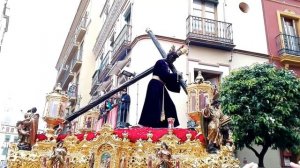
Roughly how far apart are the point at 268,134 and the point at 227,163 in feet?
16.9

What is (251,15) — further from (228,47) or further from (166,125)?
(166,125)

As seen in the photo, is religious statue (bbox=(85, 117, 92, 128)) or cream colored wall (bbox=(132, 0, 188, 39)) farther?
cream colored wall (bbox=(132, 0, 188, 39))

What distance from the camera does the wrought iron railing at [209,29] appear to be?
474 inches

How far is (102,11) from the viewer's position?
814 inches

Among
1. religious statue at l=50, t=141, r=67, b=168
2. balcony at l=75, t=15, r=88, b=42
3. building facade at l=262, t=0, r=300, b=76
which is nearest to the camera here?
religious statue at l=50, t=141, r=67, b=168

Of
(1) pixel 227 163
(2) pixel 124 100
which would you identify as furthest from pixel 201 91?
(2) pixel 124 100

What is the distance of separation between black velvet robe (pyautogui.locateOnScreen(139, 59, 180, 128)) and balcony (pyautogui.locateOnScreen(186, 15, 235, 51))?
5200 mm

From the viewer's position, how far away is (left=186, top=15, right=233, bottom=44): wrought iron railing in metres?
12.0

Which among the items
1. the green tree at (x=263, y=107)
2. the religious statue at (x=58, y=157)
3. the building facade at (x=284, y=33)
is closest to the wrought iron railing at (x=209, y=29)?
the building facade at (x=284, y=33)

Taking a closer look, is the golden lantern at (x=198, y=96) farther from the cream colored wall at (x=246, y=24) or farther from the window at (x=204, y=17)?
the cream colored wall at (x=246, y=24)

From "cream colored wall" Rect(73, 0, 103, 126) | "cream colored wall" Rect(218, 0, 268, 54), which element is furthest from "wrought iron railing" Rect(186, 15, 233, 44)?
"cream colored wall" Rect(73, 0, 103, 126)

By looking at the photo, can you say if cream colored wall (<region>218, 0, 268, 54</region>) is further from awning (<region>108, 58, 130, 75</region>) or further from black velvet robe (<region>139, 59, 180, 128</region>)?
black velvet robe (<region>139, 59, 180, 128</region>)

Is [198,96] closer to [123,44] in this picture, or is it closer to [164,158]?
[164,158]

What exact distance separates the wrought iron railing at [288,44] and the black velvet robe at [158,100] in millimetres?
7980
